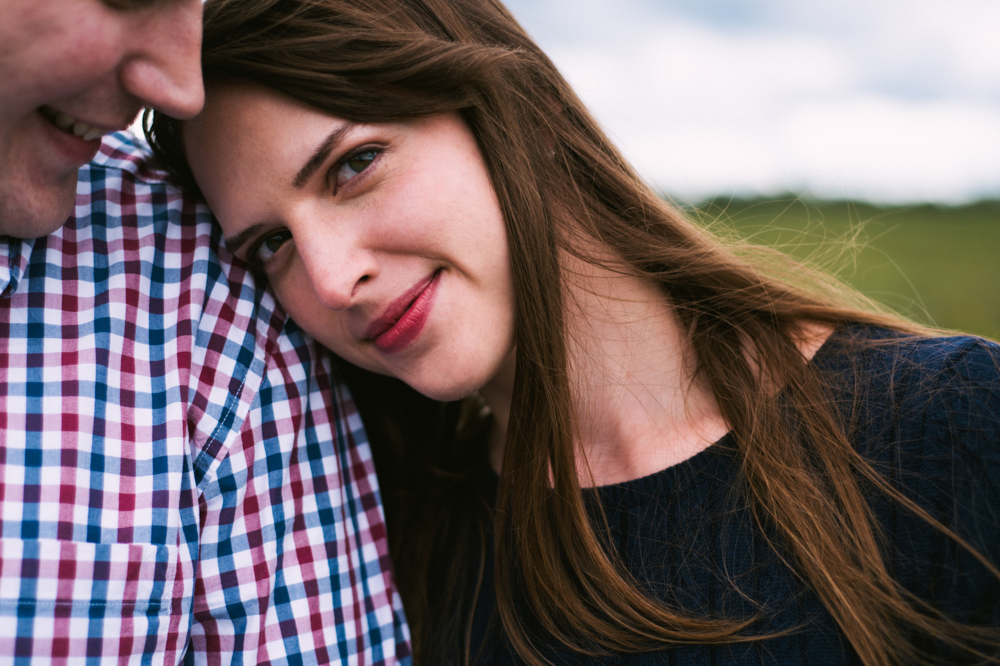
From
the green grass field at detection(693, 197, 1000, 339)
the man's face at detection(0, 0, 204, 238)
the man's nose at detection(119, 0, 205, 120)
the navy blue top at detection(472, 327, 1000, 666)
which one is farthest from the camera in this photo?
the green grass field at detection(693, 197, 1000, 339)

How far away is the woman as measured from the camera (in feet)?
4.25

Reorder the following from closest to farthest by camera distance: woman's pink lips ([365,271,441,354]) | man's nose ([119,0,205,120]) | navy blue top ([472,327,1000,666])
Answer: man's nose ([119,0,205,120]) → navy blue top ([472,327,1000,666]) → woman's pink lips ([365,271,441,354])

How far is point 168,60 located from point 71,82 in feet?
0.48

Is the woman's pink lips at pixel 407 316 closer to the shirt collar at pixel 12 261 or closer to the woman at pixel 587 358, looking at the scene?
the woman at pixel 587 358

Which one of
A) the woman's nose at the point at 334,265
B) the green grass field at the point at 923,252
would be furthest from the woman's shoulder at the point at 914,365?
the woman's nose at the point at 334,265

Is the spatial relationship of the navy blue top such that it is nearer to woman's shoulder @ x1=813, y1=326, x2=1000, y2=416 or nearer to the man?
woman's shoulder @ x1=813, y1=326, x2=1000, y2=416

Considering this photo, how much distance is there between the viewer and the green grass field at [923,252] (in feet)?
5.88

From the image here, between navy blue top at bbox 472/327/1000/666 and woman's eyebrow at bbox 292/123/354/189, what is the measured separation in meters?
0.87

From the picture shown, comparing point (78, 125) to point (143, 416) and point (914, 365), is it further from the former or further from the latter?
point (914, 365)

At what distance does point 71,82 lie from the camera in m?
1.08

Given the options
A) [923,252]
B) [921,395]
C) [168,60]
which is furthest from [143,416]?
[923,252]

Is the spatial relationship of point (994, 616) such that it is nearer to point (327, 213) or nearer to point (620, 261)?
point (620, 261)

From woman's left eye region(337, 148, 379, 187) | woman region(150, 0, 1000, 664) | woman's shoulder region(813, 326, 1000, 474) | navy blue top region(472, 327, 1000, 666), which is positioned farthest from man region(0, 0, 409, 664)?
woman's shoulder region(813, 326, 1000, 474)

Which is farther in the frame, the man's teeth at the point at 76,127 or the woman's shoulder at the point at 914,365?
the woman's shoulder at the point at 914,365
